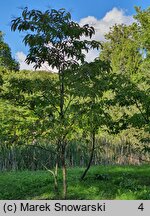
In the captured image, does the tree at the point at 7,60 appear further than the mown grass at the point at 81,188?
Yes

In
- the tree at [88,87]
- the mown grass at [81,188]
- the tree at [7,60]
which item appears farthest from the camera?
the tree at [7,60]

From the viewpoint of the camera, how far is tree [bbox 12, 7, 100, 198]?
7688mm

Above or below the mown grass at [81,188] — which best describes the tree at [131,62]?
above

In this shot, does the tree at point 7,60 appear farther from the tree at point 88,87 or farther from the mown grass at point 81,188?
the mown grass at point 81,188

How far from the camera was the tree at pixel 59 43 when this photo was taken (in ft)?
25.2

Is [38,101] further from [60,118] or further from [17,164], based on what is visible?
[17,164]

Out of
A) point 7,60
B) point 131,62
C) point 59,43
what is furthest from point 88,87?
point 131,62

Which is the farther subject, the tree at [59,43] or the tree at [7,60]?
the tree at [7,60]

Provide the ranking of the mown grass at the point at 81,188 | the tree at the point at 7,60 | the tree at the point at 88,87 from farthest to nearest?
the tree at the point at 7,60 < the mown grass at the point at 81,188 < the tree at the point at 88,87

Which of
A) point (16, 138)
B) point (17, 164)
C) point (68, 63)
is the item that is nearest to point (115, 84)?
point (68, 63)

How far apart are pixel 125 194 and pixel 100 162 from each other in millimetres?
8842

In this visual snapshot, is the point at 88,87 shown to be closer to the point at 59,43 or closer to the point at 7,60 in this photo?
the point at 59,43

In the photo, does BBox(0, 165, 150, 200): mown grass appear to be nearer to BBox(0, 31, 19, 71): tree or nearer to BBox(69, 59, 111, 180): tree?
BBox(69, 59, 111, 180): tree

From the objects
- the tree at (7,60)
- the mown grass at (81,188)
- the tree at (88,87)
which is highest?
the tree at (7,60)
